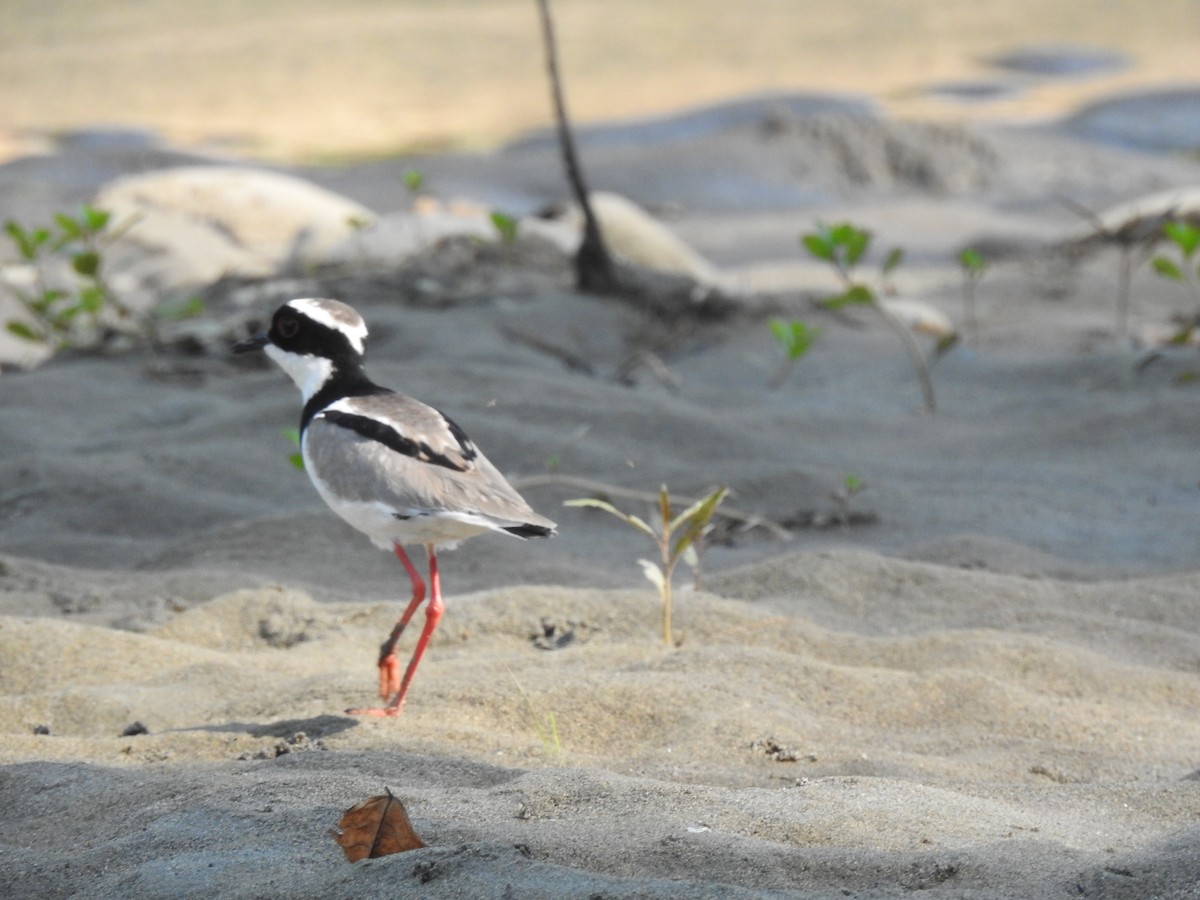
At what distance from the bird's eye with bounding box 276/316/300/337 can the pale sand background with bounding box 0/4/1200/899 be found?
0.86 meters

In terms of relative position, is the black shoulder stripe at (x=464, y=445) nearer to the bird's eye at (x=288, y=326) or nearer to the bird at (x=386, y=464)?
the bird at (x=386, y=464)

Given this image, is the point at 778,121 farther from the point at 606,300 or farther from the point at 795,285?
the point at 606,300

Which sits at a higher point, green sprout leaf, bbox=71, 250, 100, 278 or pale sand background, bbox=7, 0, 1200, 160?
green sprout leaf, bbox=71, 250, 100, 278

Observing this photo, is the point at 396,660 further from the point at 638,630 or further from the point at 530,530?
the point at 638,630

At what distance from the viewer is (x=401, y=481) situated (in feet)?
10.9

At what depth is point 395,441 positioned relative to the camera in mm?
3408

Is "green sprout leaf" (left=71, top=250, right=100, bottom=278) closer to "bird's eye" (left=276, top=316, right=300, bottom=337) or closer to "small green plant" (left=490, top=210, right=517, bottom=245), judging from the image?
"small green plant" (left=490, top=210, right=517, bottom=245)

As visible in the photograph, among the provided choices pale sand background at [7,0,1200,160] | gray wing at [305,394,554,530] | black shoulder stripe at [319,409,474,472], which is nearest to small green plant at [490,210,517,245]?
gray wing at [305,394,554,530]

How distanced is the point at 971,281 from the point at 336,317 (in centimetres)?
444

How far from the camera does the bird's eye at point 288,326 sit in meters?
3.68

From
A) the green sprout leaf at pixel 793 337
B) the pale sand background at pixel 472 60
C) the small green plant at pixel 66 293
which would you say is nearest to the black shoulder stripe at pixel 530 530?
the green sprout leaf at pixel 793 337

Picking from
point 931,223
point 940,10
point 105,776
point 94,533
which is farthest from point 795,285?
point 940,10

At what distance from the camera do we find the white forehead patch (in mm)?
3639

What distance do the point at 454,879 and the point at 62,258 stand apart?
323 inches
